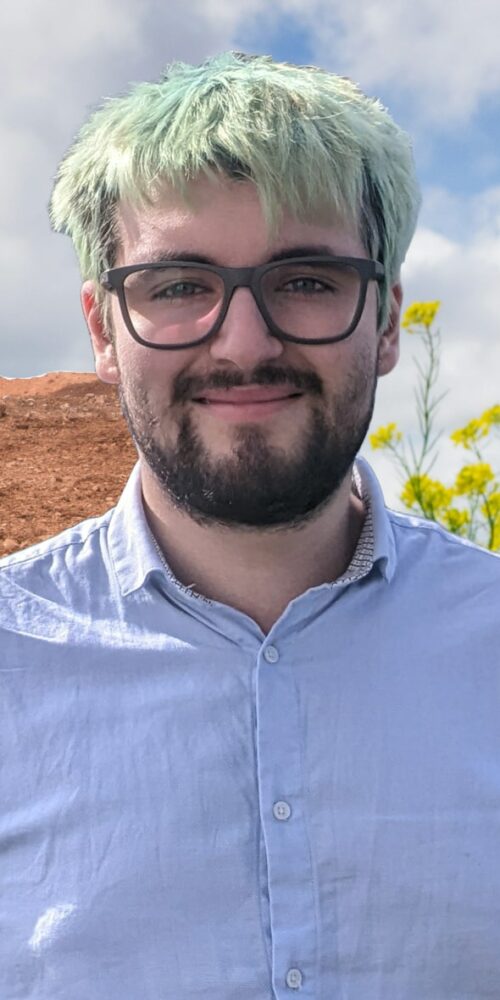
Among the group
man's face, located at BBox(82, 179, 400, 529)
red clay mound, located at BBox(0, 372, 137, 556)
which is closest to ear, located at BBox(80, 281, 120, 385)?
man's face, located at BBox(82, 179, 400, 529)

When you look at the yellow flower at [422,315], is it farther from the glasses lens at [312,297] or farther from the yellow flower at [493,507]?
the glasses lens at [312,297]

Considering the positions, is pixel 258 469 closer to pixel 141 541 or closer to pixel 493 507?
pixel 141 541

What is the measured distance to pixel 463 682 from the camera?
6.86 ft

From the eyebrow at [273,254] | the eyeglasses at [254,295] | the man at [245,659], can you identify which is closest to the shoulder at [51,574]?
the man at [245,659]

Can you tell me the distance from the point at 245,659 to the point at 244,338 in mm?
474

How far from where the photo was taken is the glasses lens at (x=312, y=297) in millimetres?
2021

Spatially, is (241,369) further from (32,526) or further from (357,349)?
(32,526)

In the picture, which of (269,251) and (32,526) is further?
(32,526)

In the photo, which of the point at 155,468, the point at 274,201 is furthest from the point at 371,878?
the point at 274,201

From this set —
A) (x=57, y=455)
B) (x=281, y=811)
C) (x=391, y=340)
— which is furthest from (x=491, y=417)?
(x=57, y=455)

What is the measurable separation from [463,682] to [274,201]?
79cm

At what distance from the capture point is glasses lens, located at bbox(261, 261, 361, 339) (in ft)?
6.63

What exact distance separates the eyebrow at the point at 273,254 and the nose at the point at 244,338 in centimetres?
7

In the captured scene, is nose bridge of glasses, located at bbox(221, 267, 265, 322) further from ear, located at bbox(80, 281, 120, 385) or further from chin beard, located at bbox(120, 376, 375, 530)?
ear, located at bbox(80, 281, 120, 385)
